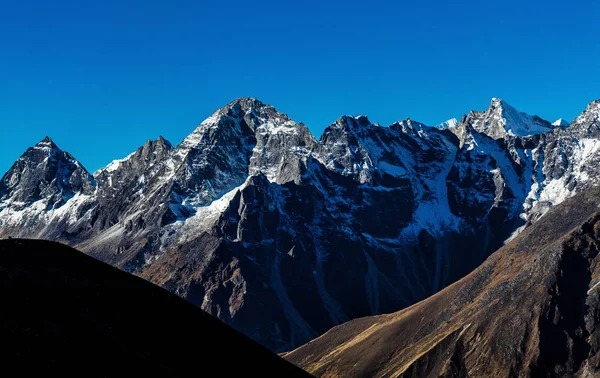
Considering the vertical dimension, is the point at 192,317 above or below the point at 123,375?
above

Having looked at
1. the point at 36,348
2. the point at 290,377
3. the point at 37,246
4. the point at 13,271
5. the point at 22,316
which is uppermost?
the point at 37,246

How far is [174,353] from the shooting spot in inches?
4195

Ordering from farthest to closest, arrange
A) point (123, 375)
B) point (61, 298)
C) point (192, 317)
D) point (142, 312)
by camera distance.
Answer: point (192, 317) < point (142, 312) < point (61, 298) < point (123, 375)

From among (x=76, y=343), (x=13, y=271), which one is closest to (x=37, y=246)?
(x=13, y=271)

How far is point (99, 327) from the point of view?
97.4 metres

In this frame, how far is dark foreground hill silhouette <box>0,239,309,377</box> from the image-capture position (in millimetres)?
82625

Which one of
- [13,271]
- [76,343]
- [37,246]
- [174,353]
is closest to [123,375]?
[76,343]

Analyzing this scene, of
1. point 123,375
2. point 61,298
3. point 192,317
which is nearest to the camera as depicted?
point 123,375

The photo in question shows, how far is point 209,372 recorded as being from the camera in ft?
350

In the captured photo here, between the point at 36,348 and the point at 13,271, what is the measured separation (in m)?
27.1

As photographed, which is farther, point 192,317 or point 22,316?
point 192,317

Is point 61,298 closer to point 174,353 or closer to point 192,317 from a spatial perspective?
point 174,353

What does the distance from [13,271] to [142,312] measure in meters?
18.3

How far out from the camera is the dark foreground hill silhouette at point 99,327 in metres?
82.6
